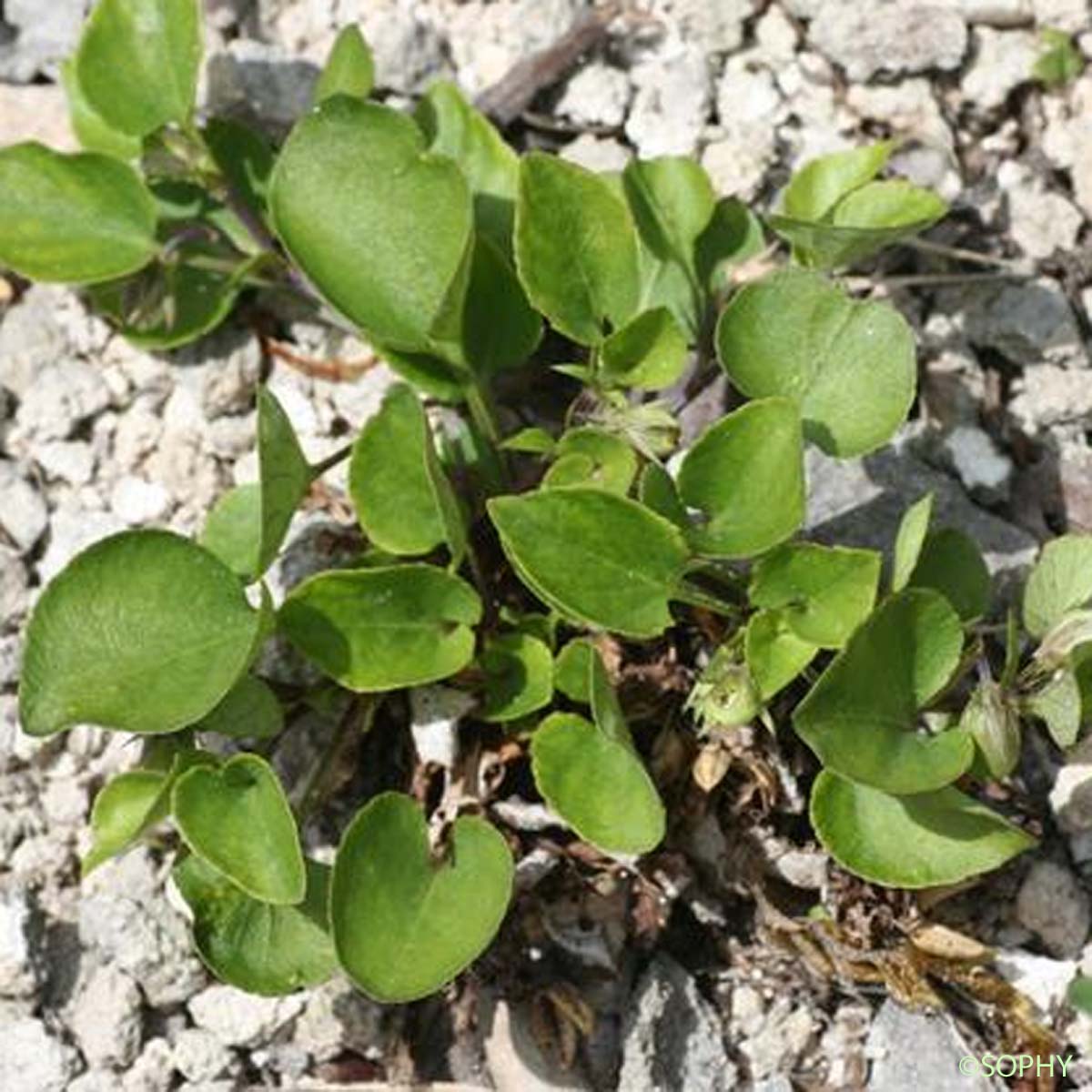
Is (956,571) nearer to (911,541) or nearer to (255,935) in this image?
(911,541)

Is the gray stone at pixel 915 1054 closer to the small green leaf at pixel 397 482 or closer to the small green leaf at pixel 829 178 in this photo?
the small green leaf at pixel 397 482

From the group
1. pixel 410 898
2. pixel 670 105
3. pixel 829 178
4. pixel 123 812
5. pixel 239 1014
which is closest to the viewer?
pixel 410 898

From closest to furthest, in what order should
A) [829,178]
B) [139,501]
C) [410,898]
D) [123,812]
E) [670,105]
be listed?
[410,898] → [123,812] → [829,178] → [139,501] → [670,105]

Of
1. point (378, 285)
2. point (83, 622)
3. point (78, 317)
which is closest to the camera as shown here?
point (83, 622)

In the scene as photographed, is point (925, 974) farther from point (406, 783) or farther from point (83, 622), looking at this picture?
point (83, 622)

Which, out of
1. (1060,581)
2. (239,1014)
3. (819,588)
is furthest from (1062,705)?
(239,1014)

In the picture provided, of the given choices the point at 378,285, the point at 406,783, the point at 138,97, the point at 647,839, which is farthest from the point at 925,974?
the point at 138,97

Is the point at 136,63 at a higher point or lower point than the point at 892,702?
higher
